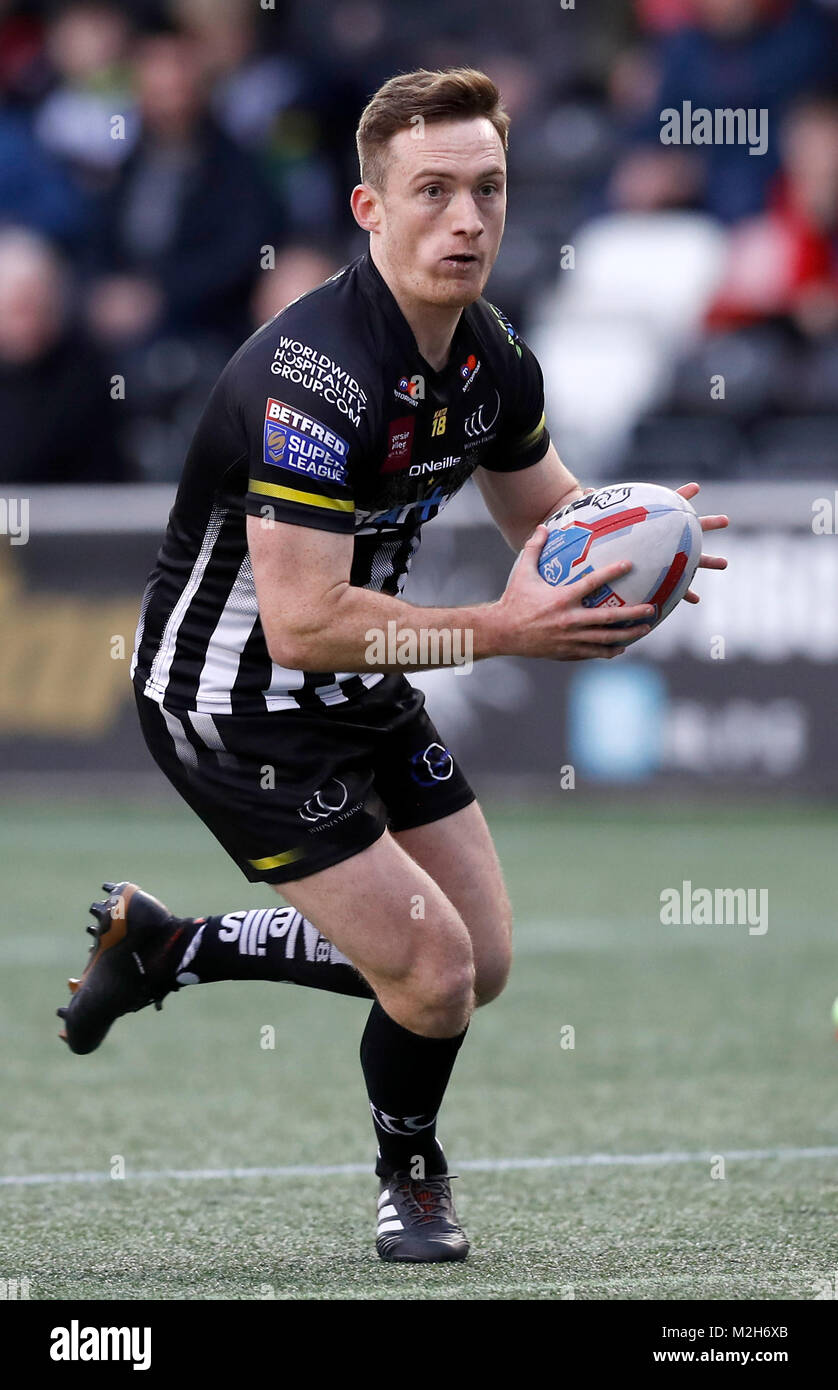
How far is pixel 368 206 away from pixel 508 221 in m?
9.07

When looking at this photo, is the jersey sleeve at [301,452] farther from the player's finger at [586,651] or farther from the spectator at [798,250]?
the spectator at [798,250]

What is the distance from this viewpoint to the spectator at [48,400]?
11.8 m

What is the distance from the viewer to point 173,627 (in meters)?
4.20

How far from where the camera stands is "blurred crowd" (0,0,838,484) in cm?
1177

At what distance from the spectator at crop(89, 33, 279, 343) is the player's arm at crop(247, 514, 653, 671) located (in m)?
8.89

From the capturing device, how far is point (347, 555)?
12.4ft

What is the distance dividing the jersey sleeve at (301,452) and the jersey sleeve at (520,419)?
21.1 inches

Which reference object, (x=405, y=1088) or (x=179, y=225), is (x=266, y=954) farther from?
(x=179, y=225)

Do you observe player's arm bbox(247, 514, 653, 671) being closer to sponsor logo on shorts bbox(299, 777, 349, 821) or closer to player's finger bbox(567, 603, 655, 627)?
player's finger bbox(567, 603, 655, 627)

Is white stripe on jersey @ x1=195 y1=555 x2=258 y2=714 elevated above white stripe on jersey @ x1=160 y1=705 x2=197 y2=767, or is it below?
above

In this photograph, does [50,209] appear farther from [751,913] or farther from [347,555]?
[347,555]

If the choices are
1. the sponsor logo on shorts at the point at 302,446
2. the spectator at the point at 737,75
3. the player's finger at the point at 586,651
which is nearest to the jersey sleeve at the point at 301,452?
the sponsor logo on shorts at the point at 302,446

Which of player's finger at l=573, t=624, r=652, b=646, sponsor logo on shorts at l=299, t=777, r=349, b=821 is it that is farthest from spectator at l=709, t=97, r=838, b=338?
player's finger at l=573, t=624, r=652, b=646
